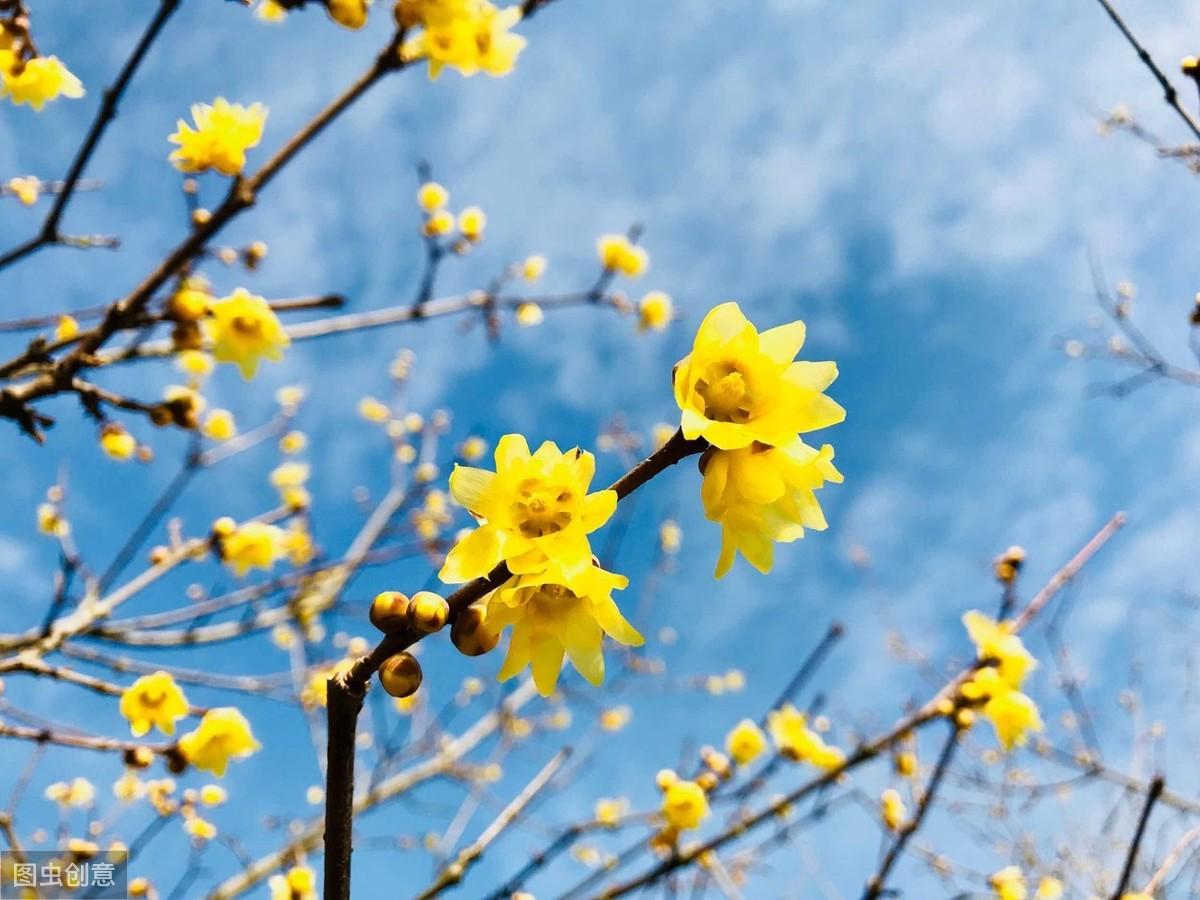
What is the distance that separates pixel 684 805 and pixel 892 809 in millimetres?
996

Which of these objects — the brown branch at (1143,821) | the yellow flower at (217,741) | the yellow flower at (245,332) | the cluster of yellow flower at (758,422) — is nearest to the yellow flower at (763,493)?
the cluster of yellow flower at (758,422)

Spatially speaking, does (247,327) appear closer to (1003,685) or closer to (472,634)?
(472,634)

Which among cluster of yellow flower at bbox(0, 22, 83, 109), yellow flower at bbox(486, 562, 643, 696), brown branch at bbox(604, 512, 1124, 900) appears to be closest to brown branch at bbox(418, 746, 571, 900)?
brown branch at bbox(604, 512, 1124, 900)

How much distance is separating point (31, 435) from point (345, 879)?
7.89 ft

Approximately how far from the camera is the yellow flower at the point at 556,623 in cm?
114

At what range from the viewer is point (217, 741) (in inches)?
118

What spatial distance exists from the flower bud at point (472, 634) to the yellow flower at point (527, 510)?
54mm

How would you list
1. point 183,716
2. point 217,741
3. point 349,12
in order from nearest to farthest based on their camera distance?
point 349,12 → point 217,741 → point 183,716

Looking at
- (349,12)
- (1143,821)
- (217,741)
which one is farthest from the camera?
(217,741)

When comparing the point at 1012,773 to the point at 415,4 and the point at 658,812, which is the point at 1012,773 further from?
the point at 415,4

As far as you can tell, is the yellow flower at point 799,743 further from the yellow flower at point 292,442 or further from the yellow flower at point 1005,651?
the yellow flower at point 292,442

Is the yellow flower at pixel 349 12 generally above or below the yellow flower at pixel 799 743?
above

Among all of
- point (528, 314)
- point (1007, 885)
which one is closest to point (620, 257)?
point (528, 314)

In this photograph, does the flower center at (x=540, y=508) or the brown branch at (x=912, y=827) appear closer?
the flower center at (x=540, y=508)
